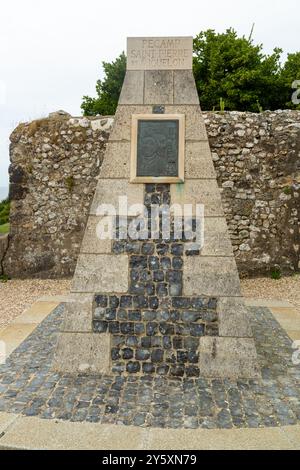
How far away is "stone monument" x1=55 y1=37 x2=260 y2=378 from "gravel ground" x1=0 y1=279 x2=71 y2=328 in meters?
2.53

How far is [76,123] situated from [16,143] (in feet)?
4.74

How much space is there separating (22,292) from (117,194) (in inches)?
182

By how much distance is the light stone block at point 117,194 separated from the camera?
4305mm

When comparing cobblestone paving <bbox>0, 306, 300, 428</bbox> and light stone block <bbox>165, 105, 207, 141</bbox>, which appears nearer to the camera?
cobblestone paving <bbox>0, 306, 300, 428</bbox>

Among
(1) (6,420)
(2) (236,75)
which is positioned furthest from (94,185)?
(2) (236,75)

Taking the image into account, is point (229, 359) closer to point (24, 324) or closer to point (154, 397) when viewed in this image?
point (154, 397)

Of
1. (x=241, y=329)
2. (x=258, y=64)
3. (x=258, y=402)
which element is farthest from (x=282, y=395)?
(x=258, y=64)

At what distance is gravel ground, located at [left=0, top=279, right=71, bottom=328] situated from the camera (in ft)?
22.3

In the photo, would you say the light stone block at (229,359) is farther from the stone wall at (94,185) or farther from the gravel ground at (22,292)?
the stone wall at (94,185)

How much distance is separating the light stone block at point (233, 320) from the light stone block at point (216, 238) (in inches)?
19.9

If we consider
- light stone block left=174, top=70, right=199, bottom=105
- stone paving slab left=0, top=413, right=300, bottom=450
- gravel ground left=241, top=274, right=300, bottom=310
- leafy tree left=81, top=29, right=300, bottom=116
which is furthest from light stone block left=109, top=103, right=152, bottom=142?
leafy tree left=81, top=29, right=300, bottom=116

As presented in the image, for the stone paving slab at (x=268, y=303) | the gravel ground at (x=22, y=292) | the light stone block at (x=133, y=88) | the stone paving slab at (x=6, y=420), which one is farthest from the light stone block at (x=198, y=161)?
the gravel ground at (x=22, y=292)

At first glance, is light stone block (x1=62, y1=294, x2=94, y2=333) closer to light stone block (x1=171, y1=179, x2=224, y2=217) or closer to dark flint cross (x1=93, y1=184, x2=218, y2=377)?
dark flint cross (x1=93, y1=184, x2=218, y2=377)

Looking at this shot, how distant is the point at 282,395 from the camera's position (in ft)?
12.6
